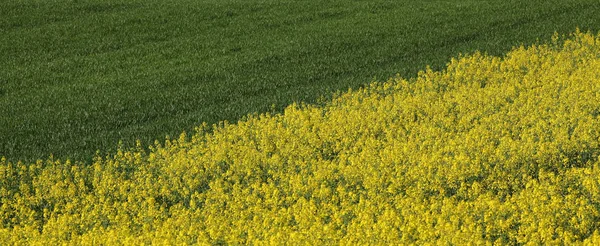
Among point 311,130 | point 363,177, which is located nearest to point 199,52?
point 311,130

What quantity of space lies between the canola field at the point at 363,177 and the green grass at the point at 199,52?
1.88 meters

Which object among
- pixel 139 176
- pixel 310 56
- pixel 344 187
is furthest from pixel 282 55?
pixel 344 187

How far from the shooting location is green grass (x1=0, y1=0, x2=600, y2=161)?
2022 cm

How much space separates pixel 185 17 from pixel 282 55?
328 inches

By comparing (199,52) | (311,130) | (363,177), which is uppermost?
(363,177)

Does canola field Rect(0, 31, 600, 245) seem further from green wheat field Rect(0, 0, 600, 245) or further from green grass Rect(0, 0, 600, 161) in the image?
green grass Rect(0, 0, 600, 161)

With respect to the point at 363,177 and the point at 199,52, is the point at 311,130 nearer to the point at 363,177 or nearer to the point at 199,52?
the point at 363,177

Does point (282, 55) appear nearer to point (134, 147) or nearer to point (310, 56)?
point (310, 56)

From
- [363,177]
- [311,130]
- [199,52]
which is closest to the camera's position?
[363,177]

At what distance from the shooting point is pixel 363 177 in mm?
13281

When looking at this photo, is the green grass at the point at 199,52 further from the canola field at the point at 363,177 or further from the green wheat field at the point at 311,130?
the canola field at the point at 363,177

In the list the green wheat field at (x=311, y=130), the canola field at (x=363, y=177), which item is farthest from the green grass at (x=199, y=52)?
the canola field at (x=363, y=177)

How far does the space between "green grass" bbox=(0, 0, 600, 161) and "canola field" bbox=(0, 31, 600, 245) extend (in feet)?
6.18

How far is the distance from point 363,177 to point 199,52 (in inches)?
599
